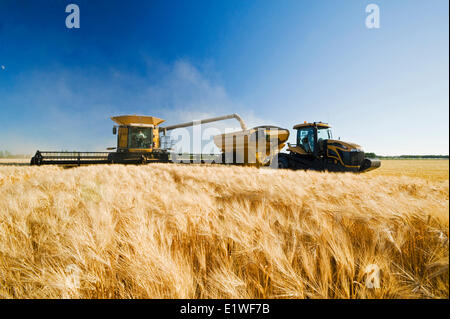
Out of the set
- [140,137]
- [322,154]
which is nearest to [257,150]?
[322,154]

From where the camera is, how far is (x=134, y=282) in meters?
0.67

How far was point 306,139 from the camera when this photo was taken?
781 cm

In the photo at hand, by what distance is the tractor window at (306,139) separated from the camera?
7.68m

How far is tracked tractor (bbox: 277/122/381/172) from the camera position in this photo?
6738mm

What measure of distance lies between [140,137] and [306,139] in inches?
391

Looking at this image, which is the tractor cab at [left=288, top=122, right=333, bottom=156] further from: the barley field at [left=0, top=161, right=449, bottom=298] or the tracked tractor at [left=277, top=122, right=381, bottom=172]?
the barley field at [left=0, top=161, right=449, bottom=298]

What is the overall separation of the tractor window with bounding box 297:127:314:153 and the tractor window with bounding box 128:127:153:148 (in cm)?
923

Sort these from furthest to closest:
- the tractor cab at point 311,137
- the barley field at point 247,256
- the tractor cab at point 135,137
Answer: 1. the tractor cab at point 135,137
2. the tractor cab at point 311,137
3. the barley field at point 247,256

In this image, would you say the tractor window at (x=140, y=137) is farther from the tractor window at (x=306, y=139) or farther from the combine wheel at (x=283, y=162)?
the tractor window at (x=306, y=139)

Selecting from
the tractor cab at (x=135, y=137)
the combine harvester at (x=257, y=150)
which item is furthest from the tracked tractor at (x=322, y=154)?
the tractor cab at (x=135, y=137)

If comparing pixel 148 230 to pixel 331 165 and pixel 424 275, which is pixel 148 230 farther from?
pixel 331 165
